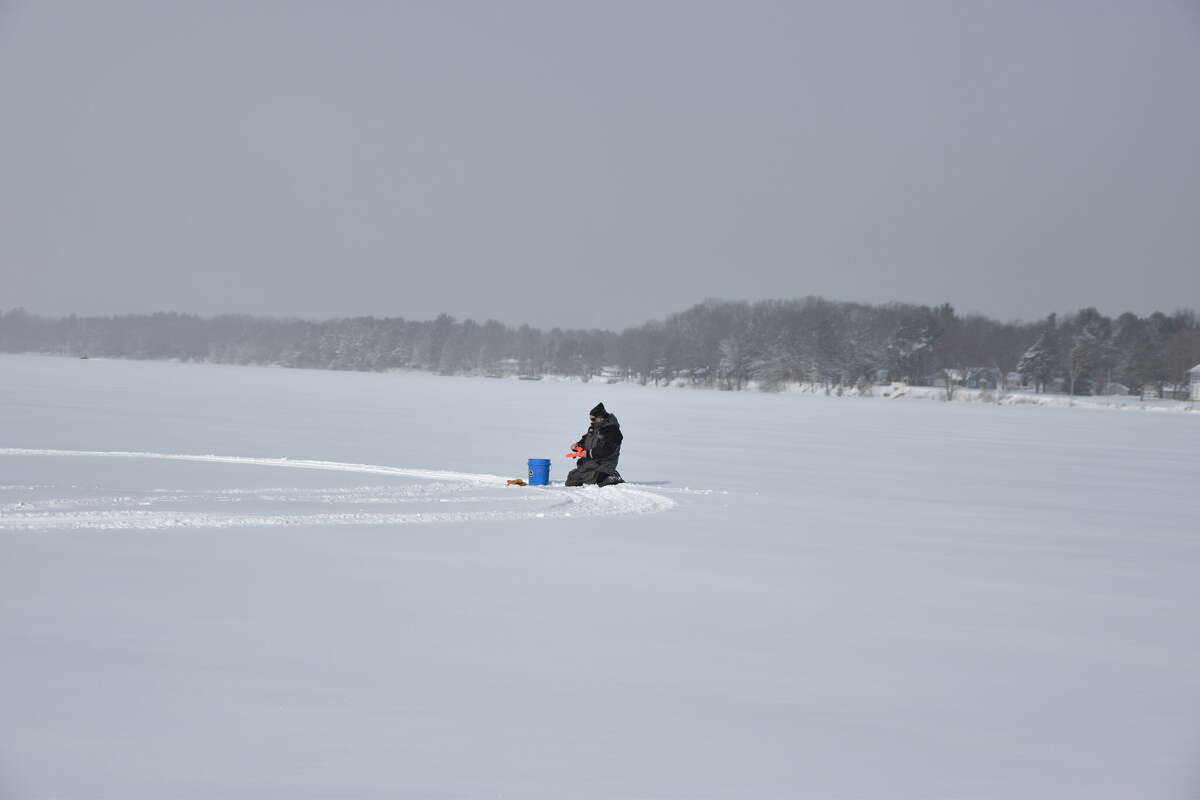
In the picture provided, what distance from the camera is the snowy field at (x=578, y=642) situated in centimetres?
512

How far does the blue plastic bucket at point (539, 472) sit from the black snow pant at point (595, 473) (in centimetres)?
34

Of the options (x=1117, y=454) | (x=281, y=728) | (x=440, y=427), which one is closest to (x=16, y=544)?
(x=281, y=728)

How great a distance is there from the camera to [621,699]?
19.9 feet

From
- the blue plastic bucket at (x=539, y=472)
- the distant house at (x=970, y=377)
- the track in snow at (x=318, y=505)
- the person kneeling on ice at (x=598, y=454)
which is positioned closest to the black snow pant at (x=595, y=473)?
the person kneeling on ice at (x=598, y=454)

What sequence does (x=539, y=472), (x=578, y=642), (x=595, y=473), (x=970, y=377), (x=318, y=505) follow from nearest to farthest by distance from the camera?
(x=578, y=642) < (x=318, y=505) < (x=539, y=472) < (x=595, y=473) < (x=970, y=377)

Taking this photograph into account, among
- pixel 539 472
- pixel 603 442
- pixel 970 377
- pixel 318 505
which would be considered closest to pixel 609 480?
pixel 603 442

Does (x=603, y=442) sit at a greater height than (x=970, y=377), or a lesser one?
lesser

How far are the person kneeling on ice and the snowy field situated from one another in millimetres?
747

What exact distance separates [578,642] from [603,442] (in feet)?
28.8

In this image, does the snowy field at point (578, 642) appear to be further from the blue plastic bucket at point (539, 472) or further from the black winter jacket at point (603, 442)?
the black winter jacket at point (603, 442)

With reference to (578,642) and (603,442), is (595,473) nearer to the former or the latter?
(603,442)

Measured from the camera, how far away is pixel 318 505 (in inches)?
531

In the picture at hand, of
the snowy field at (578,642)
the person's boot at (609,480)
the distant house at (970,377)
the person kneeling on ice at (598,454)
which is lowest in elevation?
the snowy field at (578,642)

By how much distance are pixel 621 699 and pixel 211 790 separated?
2079mm
